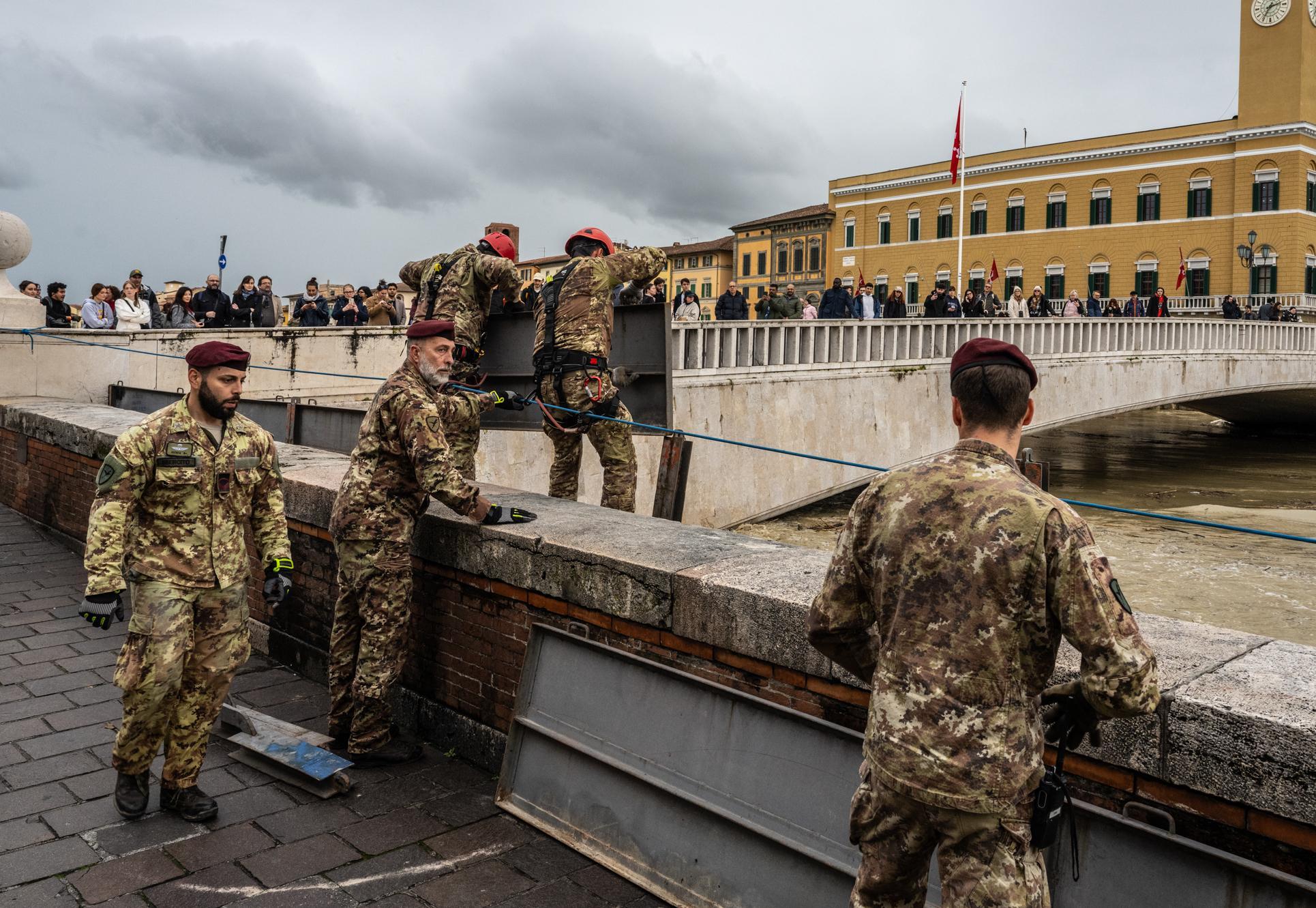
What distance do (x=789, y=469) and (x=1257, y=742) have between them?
1952 centimetres

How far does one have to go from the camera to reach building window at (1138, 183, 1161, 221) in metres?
52.3

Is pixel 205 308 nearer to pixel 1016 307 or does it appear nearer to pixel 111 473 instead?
pixel 111 473

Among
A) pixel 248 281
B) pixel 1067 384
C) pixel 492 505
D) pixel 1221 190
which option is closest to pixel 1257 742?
pixel 492 505

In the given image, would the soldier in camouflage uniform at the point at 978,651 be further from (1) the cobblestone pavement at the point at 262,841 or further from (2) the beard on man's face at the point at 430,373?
(2) the beard on man's face at the point at 430,373

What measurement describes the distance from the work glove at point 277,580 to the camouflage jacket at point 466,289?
3.01 m

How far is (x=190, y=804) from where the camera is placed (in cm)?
398

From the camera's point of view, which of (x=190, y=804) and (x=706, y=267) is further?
(x=706, y=267)

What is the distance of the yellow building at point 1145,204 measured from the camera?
48.8m

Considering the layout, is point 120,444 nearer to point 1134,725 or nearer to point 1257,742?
point 1134,725

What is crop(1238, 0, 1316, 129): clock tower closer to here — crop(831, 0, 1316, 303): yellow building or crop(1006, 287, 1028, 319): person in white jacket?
crop(831, 0, 1316, 303): yellow building

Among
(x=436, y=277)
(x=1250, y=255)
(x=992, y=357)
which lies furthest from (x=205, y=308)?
(x=1250, y=255)

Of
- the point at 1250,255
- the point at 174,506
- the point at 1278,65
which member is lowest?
the point at 174,506

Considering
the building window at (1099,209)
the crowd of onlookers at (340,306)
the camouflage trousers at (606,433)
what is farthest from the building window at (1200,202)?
the camouflage trousers at (606,433)

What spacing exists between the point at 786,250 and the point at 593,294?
6504 centimetres
